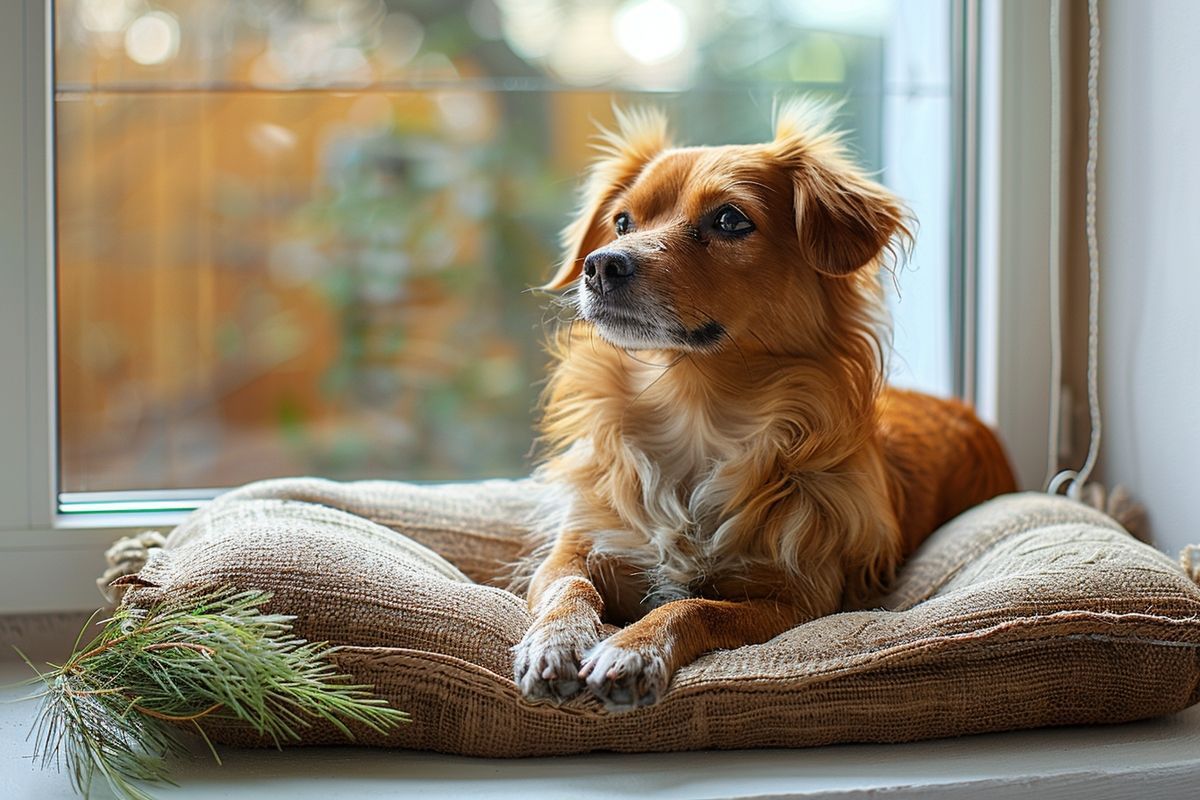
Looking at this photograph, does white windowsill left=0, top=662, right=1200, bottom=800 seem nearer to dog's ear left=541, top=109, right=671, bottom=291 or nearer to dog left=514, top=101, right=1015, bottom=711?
dog left=514, top=101, right=1015, bottom=711

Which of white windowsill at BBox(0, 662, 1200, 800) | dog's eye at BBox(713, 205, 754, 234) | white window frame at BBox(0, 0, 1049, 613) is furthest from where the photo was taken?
white window frame at BBox(0, 0, 1049, 613)

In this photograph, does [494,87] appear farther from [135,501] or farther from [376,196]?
[135,501]

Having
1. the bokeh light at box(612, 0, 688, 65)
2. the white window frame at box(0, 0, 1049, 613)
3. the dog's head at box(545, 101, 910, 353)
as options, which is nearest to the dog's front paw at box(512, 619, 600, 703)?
the dog's head at box(545, 101, 910, 353)

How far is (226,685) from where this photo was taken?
3.88 feet

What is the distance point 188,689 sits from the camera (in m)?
1.23

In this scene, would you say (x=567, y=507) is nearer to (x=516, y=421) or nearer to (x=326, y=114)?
(x=516, y=421)

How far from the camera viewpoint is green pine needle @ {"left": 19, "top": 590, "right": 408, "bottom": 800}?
3.94 feet

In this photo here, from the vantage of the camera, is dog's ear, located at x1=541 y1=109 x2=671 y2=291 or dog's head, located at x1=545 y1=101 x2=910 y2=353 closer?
dog's head, located at x1=545 y1=101 x2=910 y2=353

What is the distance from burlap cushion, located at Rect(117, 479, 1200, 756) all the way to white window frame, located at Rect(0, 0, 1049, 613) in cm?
63

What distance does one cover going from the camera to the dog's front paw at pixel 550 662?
4.09ft

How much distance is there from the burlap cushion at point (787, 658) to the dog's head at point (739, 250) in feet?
1.43

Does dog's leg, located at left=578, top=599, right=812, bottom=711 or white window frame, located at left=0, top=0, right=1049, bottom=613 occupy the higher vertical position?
white window frame, located at left=0, top=0, right=1049, bottom=613

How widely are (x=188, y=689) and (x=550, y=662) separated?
40 cm

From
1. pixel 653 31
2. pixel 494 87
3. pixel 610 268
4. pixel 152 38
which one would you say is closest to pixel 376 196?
pixel 494 87
